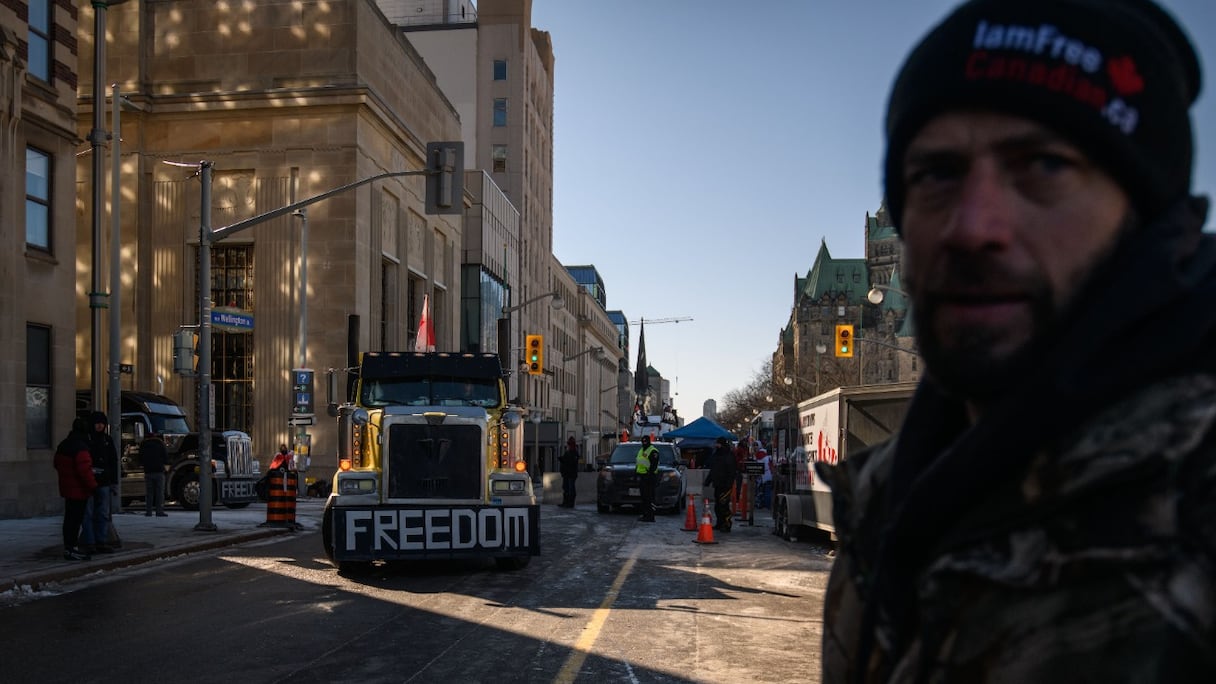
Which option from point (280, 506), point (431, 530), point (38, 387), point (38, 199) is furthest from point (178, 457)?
point (431, 530)

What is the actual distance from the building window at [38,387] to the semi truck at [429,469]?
37.9ft

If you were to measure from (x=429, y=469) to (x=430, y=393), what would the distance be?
5.73ft

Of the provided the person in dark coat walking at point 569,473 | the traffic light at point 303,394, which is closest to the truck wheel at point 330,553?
the person in dark coat walking at point 569,473

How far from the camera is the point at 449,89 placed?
84562 millimetres

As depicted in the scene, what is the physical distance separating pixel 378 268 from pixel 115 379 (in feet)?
80.8

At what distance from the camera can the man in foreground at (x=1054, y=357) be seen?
1.09 meters

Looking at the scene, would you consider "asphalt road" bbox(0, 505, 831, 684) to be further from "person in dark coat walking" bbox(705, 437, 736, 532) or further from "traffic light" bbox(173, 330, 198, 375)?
"traffic light" bbox(173, 330, 198, 375)

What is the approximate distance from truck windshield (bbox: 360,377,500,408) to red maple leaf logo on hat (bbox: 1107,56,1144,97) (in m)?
15.6

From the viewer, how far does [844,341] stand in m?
39.2

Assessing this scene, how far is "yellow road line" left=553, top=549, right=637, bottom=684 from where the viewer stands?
7.97 m

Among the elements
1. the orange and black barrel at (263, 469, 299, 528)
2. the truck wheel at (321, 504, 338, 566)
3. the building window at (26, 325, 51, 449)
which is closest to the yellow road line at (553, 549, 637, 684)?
the truck wheel at (321, 504, 338, 566)

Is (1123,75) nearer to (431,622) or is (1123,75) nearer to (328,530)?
(431,622)

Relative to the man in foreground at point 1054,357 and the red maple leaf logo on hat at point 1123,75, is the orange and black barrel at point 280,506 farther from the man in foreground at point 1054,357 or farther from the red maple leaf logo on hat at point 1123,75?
the red maple leaf logo on hat at point 1123,75

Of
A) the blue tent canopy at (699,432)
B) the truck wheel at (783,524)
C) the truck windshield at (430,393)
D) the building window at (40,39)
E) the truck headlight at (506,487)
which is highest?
the building window at (40,39)
